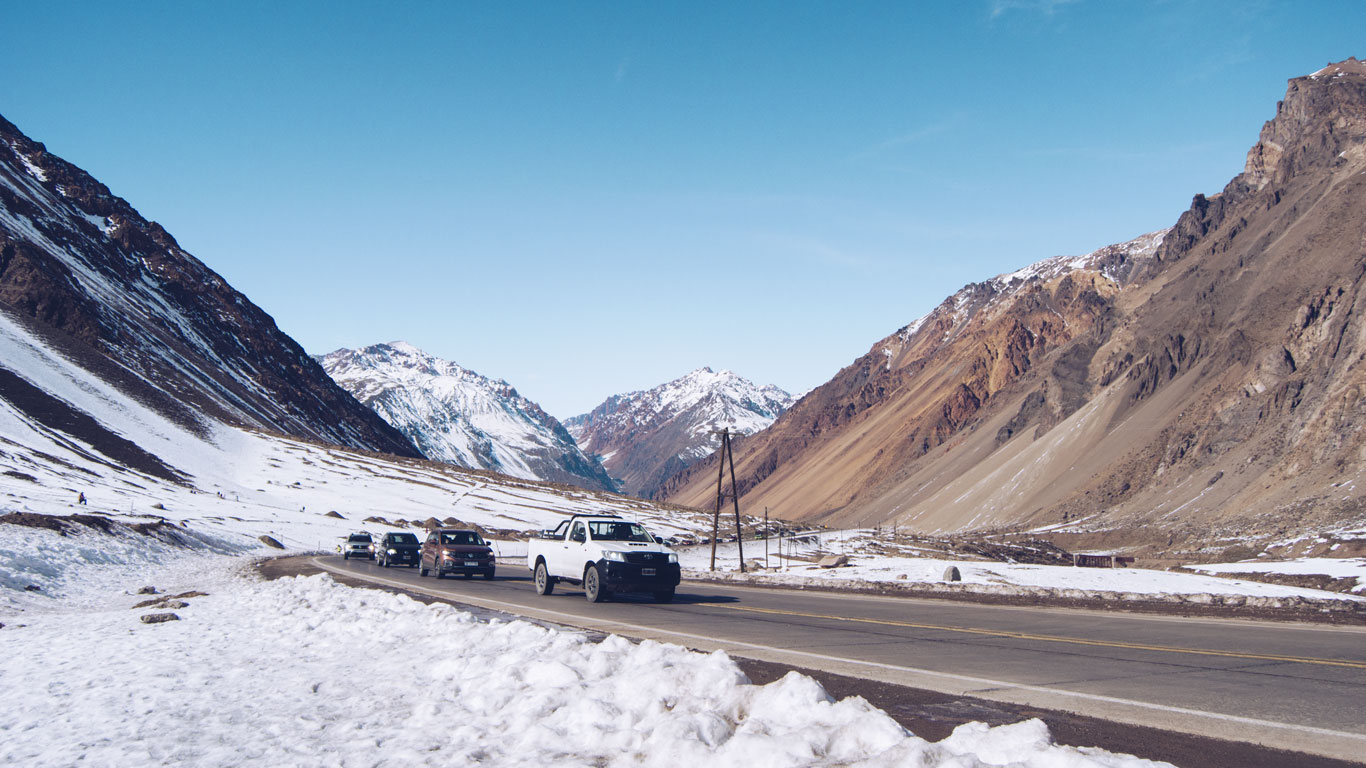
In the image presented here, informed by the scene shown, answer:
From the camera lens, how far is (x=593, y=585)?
68.4 ft

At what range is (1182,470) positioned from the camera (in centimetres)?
7919

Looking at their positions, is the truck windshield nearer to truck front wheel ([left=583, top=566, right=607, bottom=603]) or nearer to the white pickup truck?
the white pickup truck

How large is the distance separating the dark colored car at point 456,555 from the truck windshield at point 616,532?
928cm

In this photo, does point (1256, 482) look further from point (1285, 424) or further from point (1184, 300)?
point (1184, 300)

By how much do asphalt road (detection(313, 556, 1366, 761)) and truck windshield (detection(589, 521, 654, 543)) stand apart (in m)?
1.56

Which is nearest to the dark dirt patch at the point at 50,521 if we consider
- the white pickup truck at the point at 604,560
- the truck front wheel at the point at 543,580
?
the truck front wheel at the point at 543,580

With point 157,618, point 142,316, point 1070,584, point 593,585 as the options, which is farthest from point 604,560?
point 142,316

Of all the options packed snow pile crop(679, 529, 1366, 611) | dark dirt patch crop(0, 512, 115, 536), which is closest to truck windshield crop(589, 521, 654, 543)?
packed snow pile crop(679, 529, 1366, 611)

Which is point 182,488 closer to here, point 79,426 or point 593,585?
point 79,426

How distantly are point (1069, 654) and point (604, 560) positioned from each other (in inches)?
425

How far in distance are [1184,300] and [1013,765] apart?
118 meters

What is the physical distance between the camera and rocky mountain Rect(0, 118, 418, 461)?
11019 centimetres

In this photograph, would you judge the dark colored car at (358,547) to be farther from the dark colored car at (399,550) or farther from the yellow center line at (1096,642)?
the yellow center line at (1096,642)

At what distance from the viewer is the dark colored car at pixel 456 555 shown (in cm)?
2984
